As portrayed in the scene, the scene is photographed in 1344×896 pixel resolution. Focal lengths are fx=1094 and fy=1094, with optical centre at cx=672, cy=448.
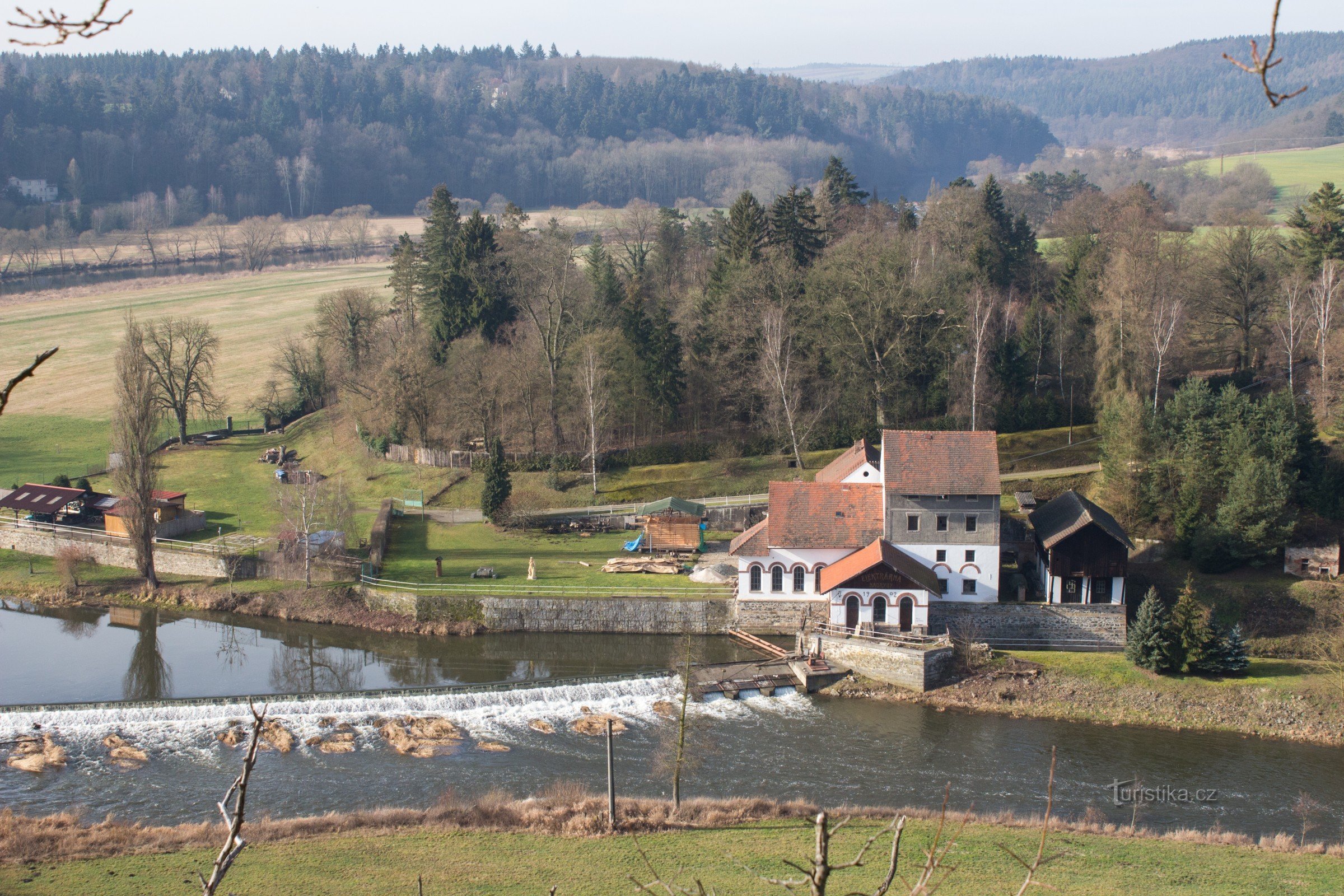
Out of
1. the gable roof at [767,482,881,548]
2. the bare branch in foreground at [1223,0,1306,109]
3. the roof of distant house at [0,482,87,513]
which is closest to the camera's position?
the bare branch in foreground at [1223,0,1306,109]

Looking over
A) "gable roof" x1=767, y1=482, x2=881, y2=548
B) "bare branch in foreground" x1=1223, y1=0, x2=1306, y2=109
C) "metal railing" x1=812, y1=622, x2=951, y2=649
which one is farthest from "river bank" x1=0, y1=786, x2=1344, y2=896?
"bare branch in foreground" x1=1223, y1=0, x2=1306, y2=109

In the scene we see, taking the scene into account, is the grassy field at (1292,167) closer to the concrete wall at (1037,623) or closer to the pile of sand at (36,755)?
the concrete wall at (1037,623)

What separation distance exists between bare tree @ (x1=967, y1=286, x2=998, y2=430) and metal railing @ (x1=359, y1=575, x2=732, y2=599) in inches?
698

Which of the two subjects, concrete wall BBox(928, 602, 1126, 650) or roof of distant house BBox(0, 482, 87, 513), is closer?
concrete wall BBox(928, 602, 1126, 650)

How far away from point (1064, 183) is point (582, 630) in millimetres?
74918

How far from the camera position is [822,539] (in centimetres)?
4034

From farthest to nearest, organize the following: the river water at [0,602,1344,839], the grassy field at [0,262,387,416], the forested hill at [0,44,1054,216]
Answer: the forested hill at [0,44,1054,216] < the grassy field at [0,262,387,416] < the river water at [0,602,1344,839]

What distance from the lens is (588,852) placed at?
24.1 metres

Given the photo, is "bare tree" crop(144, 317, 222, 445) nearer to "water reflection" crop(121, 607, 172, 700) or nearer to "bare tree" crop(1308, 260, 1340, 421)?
"water reflection" crop(121, 607, 172, 700)

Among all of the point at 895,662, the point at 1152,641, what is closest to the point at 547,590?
the point at 895,662

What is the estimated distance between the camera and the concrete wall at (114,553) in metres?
44.9

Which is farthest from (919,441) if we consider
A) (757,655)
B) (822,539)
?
(757,655)

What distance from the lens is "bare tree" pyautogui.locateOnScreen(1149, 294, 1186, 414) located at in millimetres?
49406

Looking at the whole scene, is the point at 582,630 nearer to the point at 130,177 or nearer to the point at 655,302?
the point at 655,302
